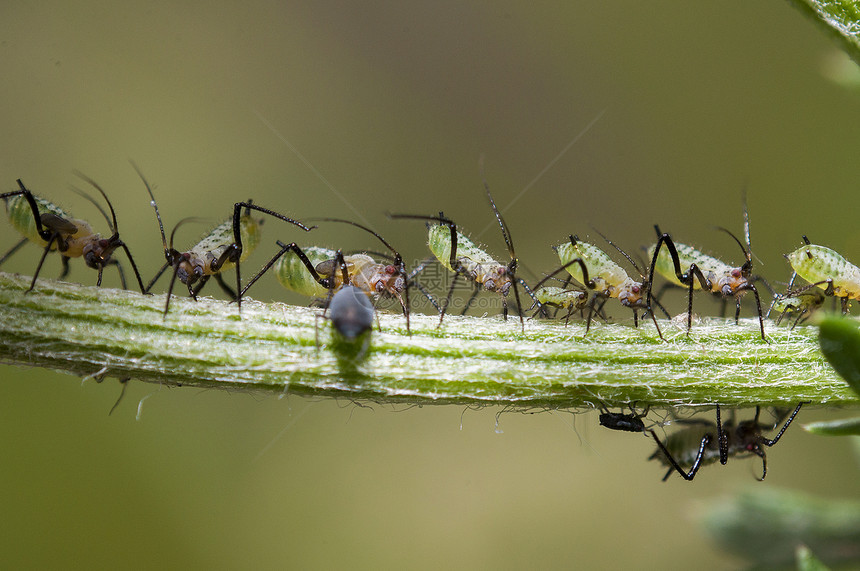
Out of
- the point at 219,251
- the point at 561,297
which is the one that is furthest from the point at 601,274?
the point at 219,251

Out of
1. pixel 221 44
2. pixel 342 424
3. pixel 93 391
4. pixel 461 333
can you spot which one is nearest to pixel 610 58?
pixel 221 44

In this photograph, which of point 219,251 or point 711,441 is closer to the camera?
point 711,441

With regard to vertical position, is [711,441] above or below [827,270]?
below

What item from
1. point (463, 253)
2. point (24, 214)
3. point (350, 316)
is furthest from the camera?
point (463, 253)

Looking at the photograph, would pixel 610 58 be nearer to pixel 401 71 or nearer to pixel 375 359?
pixel 401 71

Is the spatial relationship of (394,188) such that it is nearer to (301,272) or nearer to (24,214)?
(301,272)

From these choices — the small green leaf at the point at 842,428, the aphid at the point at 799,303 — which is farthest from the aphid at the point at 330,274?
the small green leaf at the point at 842,428

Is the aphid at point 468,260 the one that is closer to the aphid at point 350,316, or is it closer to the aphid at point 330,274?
the aphid at point 330,274

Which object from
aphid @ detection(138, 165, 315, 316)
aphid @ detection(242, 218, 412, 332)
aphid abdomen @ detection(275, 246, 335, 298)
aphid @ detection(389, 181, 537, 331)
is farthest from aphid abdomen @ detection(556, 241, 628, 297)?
aphid @ detection(138, 165, 315, 316)
